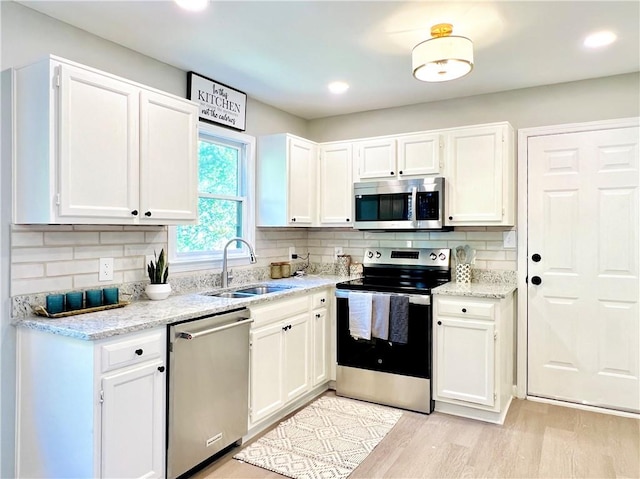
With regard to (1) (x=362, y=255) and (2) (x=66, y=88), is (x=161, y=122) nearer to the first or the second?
(2) (x=66, y=88)

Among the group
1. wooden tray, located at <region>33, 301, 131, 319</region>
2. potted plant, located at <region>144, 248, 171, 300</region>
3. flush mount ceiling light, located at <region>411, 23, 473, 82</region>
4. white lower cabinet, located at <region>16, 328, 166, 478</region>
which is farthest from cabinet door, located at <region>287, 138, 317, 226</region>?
white lower cabinet, located at <region>16, 328, 166, 478</region>

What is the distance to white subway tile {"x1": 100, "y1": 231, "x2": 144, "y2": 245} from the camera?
8.27ft

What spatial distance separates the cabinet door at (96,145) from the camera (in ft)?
6.63

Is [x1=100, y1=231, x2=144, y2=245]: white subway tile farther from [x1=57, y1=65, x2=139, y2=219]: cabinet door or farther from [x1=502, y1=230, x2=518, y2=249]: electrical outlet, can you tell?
[x1=502, y1=230, x2=518, y2=249]: electrical outlet

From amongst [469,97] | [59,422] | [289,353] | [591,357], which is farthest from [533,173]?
[59,422]

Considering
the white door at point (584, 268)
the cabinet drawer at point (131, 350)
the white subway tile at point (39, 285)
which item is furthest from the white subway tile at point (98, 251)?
the white door at point (584, 268)

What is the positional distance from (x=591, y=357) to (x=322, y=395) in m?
2.05

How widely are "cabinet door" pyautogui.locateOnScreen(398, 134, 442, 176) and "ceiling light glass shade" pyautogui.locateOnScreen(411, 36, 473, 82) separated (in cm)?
101

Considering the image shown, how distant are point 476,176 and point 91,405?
2854 mm

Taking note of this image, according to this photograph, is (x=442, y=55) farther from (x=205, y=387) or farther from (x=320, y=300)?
(x=205, y=387)

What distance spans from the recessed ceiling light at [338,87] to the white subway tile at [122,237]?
1.81m

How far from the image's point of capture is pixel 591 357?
10.6 feet

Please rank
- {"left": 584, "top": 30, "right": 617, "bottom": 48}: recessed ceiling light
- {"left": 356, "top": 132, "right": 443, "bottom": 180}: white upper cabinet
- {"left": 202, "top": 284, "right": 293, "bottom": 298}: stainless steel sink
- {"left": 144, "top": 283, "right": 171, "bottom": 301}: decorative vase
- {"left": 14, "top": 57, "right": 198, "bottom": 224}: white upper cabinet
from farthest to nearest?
{"left": 356, "top": 132, "right": 443, "bottom": 180}: white upper cabinet < {"left": 202, "top": 284, "right": 293, "bottom": 298}: stainless steel sink < {"left": 144, "top": 283, "right": 171, "bottom": 301}: decorative vase < {"left": 584, "top": 30, "right": 617, "bottom": 48}: recessed ceiling light < {"left": 14, "top": 57, "right": 198, "bottom": 224}: white upper cabinet

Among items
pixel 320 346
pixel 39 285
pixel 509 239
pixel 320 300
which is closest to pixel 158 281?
pixel 39 285
